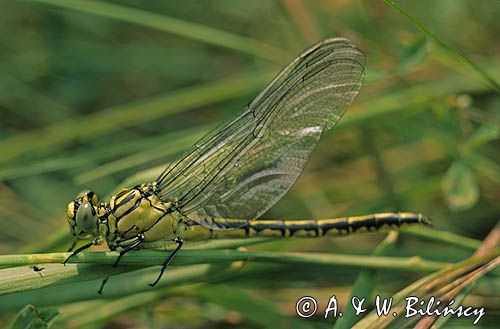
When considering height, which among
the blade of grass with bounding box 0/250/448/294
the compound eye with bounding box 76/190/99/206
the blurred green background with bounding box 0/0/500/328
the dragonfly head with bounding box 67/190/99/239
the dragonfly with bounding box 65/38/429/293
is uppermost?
the blurred green background with bounding box 0/0/500/328

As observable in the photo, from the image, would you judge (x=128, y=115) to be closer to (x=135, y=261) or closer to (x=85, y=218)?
(x=85, y=218)

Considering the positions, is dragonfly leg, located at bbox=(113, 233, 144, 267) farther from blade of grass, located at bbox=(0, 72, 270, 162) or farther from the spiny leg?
blade of grass, located at bbox=(0, 72, 270, 162)

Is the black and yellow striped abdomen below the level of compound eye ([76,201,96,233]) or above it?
above

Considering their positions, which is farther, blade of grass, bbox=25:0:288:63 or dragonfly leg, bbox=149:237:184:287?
blade of grass, bbox=25:0:288:63

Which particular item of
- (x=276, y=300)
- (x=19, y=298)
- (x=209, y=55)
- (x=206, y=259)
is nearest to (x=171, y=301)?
(x=276, y=300)

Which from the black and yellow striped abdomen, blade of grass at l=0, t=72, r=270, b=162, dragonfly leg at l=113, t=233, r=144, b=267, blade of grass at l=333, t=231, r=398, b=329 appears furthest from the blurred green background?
blade of grass at l=333, t=231, r=398, b=329

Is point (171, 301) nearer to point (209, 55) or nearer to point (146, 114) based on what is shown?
point (146, 114)
